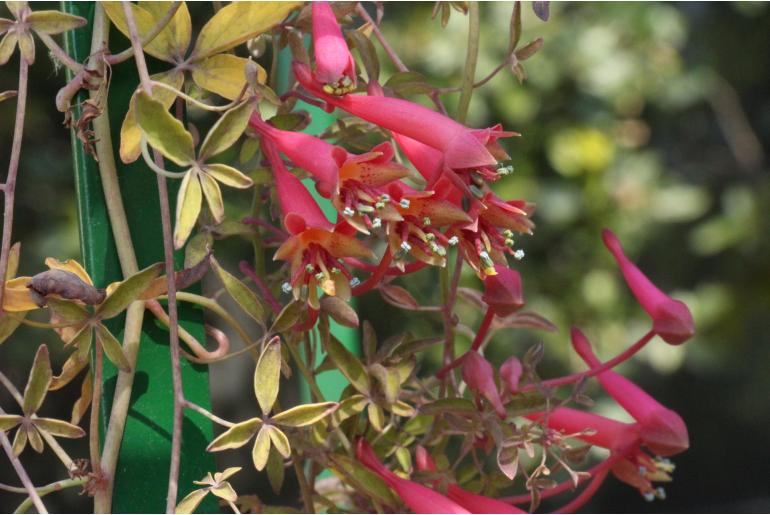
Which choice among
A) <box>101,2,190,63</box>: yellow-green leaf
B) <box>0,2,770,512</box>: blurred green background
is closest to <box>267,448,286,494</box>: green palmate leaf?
<box>101,2,190,63</box>: yellow-green leaf

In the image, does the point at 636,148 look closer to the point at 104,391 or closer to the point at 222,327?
the point at 222,327

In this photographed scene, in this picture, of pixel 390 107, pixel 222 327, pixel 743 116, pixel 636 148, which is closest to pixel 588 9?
pixel 636 148

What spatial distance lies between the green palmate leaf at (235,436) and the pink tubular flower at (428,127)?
0.55 feet

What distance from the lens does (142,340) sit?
2.06 feet

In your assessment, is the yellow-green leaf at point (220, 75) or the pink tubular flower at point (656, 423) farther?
the pink tubular flower at point (656, 423)

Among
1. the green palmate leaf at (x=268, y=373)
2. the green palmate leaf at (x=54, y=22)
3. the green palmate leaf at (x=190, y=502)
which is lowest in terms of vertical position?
the green palmate leaf at (x=190, y=502)

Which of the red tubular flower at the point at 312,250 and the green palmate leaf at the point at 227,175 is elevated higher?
the green palmate leaf at the point at 227,175

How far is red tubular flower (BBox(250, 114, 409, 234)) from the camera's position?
1.81ft

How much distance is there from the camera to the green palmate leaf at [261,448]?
56cm

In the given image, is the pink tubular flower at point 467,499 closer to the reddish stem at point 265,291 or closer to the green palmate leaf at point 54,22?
the reddish stem at point 265,291

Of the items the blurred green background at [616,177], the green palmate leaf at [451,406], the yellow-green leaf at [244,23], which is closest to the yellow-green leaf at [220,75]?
the yellow-green leaf at [244,23]

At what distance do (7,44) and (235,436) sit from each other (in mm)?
241

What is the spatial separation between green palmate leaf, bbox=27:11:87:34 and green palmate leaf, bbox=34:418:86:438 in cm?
21

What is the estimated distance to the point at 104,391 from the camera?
626mm
